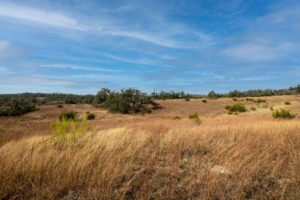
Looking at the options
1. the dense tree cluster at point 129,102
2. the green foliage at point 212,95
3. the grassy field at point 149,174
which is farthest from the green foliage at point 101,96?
the grassy field at point 149,174

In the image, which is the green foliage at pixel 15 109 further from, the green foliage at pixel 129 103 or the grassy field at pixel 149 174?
the grassy field at pixel 149 174

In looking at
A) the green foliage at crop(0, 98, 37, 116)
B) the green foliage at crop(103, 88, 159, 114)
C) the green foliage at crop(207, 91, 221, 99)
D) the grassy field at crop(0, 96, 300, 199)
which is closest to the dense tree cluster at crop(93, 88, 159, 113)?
the green foliage at crop(103, 88, 159, 114)

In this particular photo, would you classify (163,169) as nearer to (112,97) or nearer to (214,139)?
(214,139)

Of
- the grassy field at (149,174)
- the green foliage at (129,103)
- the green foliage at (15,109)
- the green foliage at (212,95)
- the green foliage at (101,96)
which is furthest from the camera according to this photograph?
the green foliage at (212,95)

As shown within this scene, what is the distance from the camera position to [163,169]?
4.94 meters

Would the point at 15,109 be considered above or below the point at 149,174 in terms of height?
below

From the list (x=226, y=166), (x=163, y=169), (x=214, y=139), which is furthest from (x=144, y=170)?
(x=214, y=139)

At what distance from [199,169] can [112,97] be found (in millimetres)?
43992

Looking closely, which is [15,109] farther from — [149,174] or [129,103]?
[149,174]

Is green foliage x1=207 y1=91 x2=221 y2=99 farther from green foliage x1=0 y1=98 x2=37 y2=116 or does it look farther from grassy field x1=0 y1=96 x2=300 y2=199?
grassy field x1=0 y1=96 x2=300 y2=199

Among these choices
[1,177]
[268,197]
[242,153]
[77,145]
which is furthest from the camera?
[77,145]

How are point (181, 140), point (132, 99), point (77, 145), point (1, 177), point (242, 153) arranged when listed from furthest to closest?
point (132, 99), point (181, 140), point (77, 145), point (242, 153), point (1, 177)

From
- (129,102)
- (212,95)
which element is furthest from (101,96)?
(212,95)

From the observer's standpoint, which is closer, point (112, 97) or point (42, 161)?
point (42, 161)
